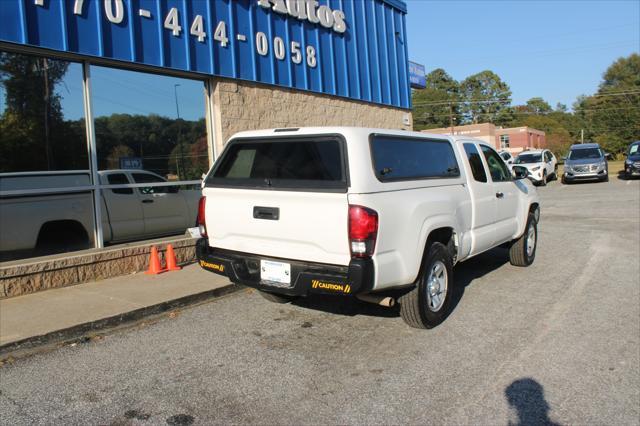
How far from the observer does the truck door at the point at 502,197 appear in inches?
257

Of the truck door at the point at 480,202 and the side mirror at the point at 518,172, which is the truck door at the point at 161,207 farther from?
the side mirror at the point at 518,172

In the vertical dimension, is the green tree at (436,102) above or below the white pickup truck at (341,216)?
above

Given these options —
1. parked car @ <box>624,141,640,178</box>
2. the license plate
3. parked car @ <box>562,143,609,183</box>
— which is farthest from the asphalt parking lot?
parked car @ <box>624,141,640,178</box>

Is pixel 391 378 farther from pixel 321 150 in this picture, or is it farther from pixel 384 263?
pixel 321 150

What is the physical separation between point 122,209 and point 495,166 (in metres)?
5.64

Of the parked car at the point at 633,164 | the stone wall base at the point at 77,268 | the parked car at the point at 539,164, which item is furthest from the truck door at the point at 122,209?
the parked car at the point at 633,164

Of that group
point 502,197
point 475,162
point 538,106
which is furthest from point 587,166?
point 538,106

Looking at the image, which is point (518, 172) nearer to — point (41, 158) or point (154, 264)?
point (154, 264)

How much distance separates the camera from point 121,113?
7.93 meters

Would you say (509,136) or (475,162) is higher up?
(509,136)

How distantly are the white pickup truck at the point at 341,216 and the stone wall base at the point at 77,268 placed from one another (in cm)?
267

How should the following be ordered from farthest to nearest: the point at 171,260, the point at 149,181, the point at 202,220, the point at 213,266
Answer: the point at 149,181 → the point at 171,260 → the point at 202,220 → the point at 213,266

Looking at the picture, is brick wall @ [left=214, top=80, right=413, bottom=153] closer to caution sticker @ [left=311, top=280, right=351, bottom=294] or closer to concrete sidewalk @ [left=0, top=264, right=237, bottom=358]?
concrete sidewalk @ [left=0, top=264, right=237, bottom=358]

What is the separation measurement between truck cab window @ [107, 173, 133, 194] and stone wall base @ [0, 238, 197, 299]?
95 centimetres
